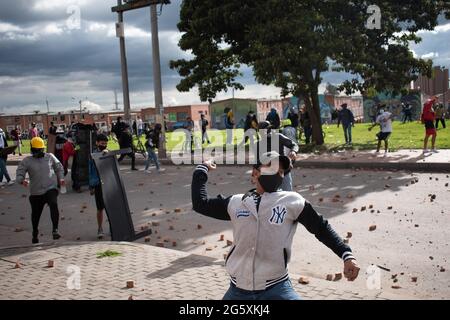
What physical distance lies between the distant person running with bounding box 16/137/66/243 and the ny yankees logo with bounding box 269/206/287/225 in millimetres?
6051

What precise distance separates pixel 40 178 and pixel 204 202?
5.54 metres

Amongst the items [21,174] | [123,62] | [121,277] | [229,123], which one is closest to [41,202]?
[21,174]

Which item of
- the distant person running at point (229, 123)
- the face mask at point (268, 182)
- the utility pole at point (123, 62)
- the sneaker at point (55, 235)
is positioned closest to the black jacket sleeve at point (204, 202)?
the face mask at point (268, 182)

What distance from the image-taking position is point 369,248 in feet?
23.6

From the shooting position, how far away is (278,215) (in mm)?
3395

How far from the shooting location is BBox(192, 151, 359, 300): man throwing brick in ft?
11.1

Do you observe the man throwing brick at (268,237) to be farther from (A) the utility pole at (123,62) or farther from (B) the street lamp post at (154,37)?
(A) the utility pole at (123,62)

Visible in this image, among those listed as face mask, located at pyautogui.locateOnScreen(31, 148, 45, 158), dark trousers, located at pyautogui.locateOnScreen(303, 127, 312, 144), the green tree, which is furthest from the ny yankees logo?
dark trousers, located at pyautogui.locateOnScreen(303, 127, 312, 144)

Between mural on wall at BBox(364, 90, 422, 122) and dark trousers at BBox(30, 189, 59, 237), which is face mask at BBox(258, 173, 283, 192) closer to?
dark trousers at BBox(30, 189, 59, 237)

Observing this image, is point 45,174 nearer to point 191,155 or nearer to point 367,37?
point 191,155

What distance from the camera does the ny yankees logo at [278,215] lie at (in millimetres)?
3391

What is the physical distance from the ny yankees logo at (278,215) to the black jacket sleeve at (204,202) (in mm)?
386

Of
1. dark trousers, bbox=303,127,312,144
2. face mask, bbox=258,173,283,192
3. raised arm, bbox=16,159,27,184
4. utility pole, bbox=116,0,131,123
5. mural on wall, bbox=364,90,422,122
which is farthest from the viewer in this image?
mural on wall, bbox=364,90,422,122

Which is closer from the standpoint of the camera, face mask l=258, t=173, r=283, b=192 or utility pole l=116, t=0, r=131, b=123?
face mask l=258, t=173, r=283, b=192
